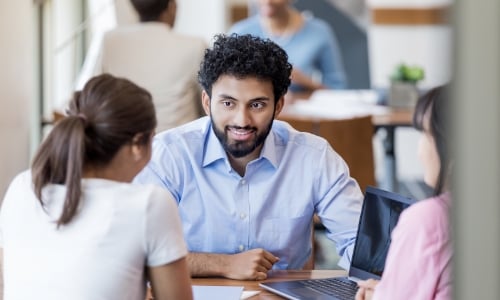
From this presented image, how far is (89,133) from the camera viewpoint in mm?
1541

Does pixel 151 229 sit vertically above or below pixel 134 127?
below

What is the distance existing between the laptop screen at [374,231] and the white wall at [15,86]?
206cm

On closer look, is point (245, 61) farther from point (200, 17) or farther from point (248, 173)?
point (200, 17)

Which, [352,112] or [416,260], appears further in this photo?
[352,112]

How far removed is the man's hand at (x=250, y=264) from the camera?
2.00m

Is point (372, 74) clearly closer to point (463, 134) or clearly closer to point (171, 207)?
point (171, 207)

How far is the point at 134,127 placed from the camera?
61.8 inches

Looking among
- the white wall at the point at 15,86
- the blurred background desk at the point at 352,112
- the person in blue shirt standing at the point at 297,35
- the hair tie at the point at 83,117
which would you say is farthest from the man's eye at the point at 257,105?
the person in blue shirt standing at the point at 297,35

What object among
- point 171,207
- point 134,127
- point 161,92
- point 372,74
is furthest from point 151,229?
point 372,74

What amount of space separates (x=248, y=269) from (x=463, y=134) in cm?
151

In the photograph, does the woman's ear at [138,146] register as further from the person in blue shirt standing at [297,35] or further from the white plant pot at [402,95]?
the person in blue shirt standing at [297,35]

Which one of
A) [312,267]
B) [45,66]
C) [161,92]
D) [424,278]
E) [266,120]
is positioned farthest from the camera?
[45,66]

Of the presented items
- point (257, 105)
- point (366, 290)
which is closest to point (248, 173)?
point (257, 105)

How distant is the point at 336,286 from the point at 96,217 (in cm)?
64
